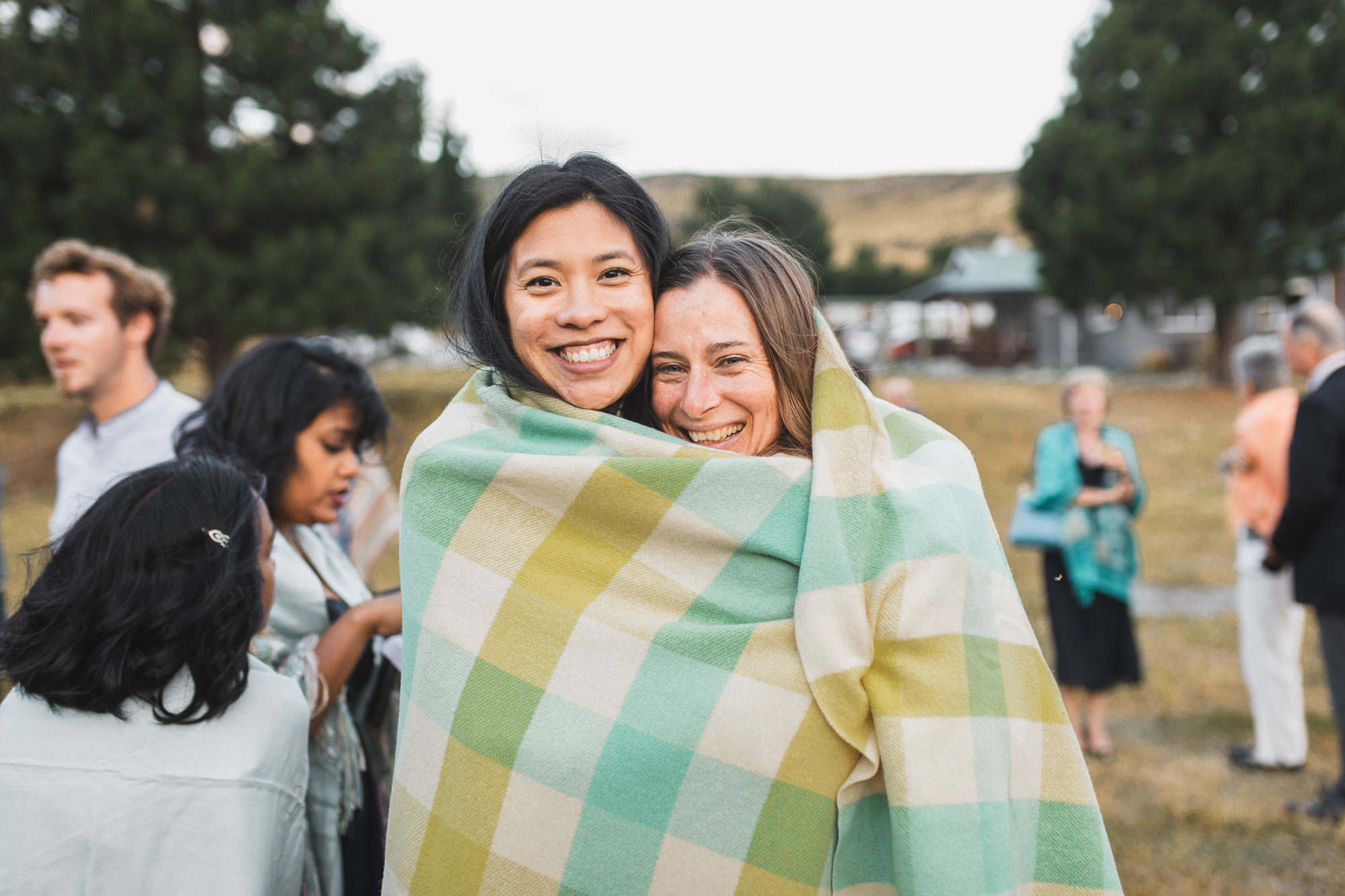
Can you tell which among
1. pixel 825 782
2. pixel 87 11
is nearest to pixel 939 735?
pixel 825 782

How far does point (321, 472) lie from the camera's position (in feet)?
8.23

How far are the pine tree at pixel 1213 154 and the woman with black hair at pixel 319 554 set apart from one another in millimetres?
21844

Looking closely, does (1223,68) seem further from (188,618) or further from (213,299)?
(188,618)

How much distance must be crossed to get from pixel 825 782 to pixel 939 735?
0.67 feet

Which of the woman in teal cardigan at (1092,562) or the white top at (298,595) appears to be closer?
the white top at (298,595)

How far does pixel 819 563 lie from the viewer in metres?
1.53

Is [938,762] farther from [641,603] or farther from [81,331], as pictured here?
[81,331]

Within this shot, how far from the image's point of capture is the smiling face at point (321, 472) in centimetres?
248

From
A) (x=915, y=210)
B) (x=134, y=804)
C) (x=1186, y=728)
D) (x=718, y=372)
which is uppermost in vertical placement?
(x=915, y=210)

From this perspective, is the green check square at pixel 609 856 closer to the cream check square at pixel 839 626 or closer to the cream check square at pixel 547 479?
the cream check square at pixel 839 626

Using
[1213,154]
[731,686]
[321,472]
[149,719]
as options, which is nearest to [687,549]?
[731,686]

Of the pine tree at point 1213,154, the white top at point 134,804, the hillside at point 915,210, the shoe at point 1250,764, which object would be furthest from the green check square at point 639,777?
the hillside at point 915,210

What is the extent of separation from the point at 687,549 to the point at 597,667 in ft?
0.82

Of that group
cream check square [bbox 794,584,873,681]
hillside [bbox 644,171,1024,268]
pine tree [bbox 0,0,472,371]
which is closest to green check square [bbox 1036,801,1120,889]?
cream check square [bbox 794,584,873,681]
